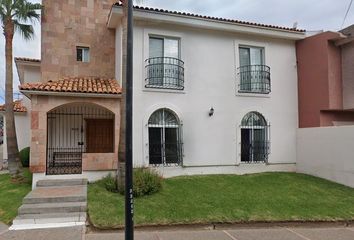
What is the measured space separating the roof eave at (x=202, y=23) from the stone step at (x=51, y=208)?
7614 millimetres

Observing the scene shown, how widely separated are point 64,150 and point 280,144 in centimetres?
1015

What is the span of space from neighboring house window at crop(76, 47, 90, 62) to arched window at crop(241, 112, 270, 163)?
25.5 ft

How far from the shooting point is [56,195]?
9.83 m

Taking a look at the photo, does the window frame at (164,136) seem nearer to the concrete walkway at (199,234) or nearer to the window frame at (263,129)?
the window frame at (263,129)

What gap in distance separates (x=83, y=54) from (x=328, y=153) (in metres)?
11.8

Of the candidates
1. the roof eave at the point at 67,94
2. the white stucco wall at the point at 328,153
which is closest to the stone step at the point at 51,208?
the roof eave at the point at 67,94

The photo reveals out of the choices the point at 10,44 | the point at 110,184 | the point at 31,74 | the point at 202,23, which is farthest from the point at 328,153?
the point at 31,74

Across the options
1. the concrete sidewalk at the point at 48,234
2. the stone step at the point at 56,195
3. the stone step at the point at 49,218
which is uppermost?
the stone step at the point at 56,195

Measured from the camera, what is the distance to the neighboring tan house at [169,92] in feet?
42.1

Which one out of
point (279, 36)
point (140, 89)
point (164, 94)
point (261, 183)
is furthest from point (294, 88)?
point (140, 89)

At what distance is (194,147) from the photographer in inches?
538

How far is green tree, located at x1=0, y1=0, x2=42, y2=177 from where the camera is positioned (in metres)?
13.5

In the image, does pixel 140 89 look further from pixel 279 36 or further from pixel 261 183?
pixel 279 36

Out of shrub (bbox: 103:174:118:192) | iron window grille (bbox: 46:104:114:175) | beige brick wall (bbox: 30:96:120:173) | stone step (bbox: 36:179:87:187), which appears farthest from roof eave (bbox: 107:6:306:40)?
stone step (bbox: 36:179:87:187)
